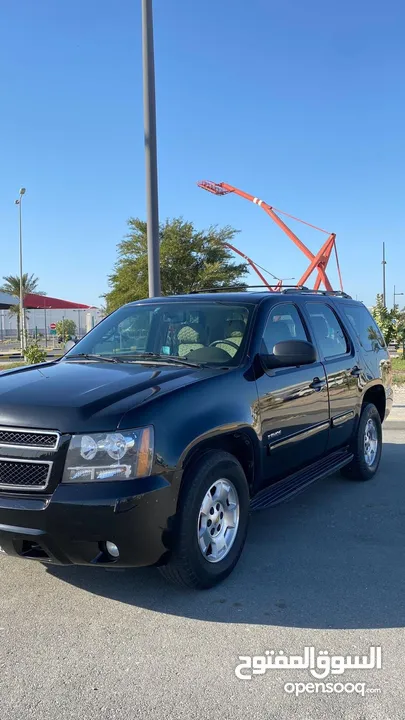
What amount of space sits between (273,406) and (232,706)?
6.95 ft

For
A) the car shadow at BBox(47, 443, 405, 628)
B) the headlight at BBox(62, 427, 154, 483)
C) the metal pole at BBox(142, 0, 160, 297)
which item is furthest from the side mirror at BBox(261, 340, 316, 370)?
the metal pole at BBox(142, 0, 160, 297)

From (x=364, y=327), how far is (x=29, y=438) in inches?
170

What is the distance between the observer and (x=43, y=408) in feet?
10.8

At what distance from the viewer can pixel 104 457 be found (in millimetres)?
3193

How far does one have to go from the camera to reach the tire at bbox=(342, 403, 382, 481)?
6020 millimetres

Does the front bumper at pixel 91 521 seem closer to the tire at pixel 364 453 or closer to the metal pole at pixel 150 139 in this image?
the tire at pixel 364 453

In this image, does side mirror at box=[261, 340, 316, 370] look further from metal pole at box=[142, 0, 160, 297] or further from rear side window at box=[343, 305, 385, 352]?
metal pole at box=[142, 0, 160, 297]

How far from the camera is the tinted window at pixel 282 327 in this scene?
4613mm

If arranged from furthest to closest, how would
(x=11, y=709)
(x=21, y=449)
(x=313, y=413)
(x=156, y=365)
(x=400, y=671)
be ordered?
(x=313, y=413), (x=156, y=365), (x=21, y=449), (x=400, y=671), (x=11, y=709)

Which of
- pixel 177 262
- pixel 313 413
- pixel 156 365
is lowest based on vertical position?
pixel 313 413

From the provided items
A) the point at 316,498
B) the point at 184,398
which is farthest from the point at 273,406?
the point at 316,498

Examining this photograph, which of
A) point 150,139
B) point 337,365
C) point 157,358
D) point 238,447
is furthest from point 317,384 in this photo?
point 150,139

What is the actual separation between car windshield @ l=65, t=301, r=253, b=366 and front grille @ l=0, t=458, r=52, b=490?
135 cm

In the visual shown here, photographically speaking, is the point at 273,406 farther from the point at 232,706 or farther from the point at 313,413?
the point at 232,706
